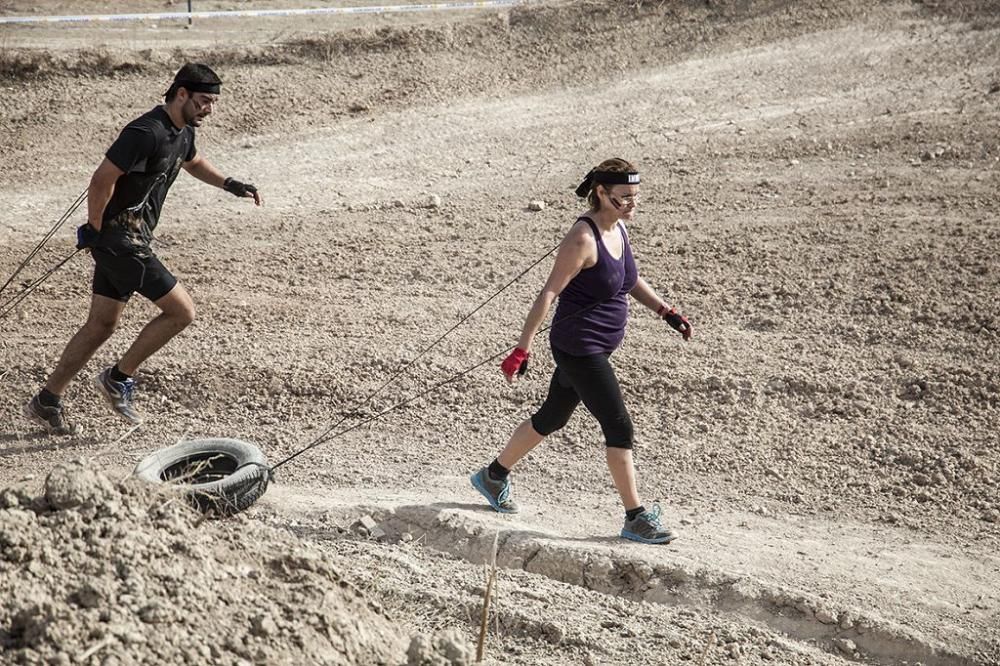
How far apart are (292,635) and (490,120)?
888 cm

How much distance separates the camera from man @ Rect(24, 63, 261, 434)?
6793mm

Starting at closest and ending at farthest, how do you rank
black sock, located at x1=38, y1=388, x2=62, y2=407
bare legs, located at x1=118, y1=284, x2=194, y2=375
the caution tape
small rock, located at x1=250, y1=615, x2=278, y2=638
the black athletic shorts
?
small rock, located at x1=250, y1=615, x2=278, y2=638
the black athletic shorts
bare legs, located at x1=118, y1=284, x2=194, y2=375
black sock, located at x1=38, y1=388, x2=62, y2=407
the caution tape

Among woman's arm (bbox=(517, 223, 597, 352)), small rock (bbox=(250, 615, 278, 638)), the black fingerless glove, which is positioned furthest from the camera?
the black fingerless glove

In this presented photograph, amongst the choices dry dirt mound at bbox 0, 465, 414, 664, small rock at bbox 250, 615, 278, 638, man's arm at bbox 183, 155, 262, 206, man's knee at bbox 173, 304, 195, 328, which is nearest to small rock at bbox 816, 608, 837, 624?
dry dirt mound at bbox 0, 465, 414, 664

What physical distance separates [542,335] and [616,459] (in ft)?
8.78

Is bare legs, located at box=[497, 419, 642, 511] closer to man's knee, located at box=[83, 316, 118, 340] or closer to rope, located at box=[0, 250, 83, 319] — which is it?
man's knee, located at box=[83, 316, 118, 340]

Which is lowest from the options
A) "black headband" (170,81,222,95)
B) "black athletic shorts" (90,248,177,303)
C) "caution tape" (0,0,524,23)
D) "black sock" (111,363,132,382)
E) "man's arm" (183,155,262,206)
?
"black sock" (111,363,132,382)

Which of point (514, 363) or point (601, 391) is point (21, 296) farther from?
point (601, 391)

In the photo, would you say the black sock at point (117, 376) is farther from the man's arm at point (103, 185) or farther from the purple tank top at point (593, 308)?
the purple tank top at point (593, 308)

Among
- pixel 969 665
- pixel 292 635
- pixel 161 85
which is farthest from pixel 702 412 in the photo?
pixel 161 85

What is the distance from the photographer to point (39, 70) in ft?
43.0

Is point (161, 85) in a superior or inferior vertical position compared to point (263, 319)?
superior

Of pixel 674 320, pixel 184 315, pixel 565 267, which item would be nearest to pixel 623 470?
pixel 674 320

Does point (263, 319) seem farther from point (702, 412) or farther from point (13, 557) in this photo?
point (13, 557)
